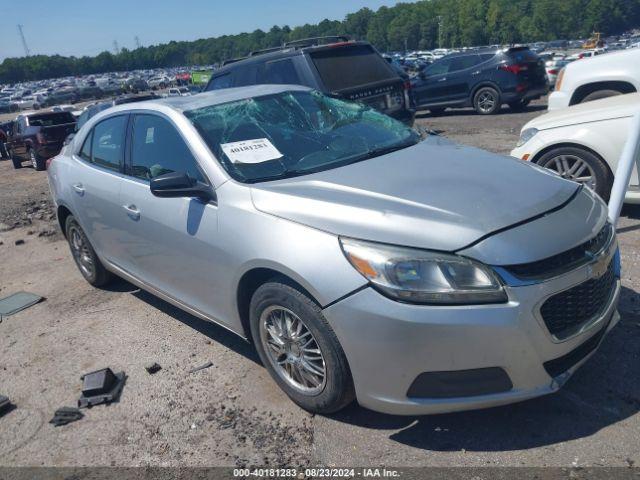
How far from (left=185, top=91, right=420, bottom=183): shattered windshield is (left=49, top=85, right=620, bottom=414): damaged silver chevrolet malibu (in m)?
0.01

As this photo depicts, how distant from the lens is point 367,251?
257cm

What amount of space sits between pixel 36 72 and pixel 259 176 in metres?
175

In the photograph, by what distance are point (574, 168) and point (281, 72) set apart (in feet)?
14.7

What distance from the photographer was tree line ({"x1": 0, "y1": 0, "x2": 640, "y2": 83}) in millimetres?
117938

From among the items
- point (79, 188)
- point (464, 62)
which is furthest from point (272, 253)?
point (464, 62)

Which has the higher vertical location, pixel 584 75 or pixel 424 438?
pixel 584 75

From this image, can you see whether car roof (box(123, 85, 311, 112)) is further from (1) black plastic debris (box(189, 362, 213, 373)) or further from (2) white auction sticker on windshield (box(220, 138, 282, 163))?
(1) black plastic debris (box(189, 362, 213, 373))

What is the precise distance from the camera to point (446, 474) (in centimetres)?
254

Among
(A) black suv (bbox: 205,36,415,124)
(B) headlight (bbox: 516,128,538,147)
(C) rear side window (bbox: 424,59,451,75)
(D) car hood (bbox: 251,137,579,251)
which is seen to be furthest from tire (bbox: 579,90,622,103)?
(C) rear side window (bbox: 424,59,451,75)

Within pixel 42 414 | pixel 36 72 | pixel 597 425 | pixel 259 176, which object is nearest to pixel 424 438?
pixel 597 425

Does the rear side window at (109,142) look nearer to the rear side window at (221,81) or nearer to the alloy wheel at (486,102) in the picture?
the rear side window at (221,81)

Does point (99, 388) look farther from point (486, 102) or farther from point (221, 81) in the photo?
point (486, 102)

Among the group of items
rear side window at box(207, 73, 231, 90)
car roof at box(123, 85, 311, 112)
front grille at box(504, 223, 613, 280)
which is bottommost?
front grille at box(504, 223, 613, 280)

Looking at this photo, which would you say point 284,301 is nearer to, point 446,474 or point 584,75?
point 446,474
